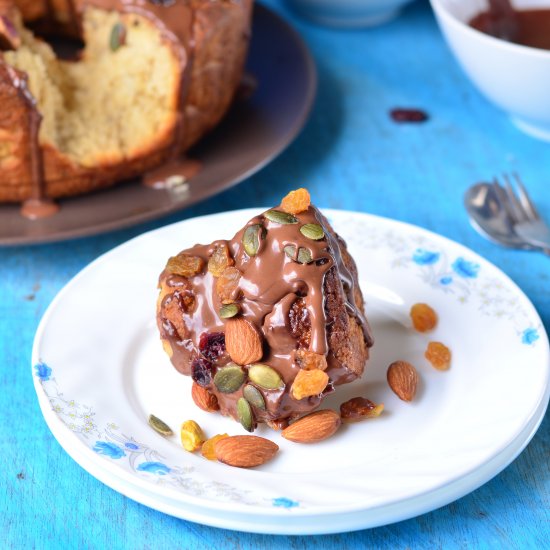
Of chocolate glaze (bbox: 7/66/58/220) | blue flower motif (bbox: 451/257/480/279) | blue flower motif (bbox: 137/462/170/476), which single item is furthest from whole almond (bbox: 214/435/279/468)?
chocolate glaze (bbox: 7/66/58/220)

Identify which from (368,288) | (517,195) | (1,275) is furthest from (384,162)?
(1,275)

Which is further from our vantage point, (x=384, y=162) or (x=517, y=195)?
(x=384, y=162)

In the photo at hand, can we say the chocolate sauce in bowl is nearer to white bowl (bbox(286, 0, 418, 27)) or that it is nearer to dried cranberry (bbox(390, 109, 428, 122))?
dried cranberry (bbox(390, 109, 428, 122))

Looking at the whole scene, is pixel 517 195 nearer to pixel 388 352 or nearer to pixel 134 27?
pixel 388 352

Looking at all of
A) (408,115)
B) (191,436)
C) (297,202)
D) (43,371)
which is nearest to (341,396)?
(191,436)

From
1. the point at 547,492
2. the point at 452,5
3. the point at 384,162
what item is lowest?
the point at 384,162

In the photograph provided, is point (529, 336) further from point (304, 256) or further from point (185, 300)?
point (185, 300)
